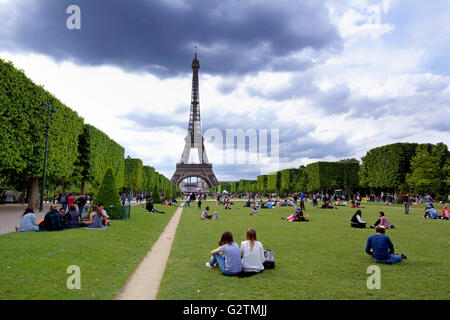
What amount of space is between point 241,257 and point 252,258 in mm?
279

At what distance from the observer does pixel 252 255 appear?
7.03 meters

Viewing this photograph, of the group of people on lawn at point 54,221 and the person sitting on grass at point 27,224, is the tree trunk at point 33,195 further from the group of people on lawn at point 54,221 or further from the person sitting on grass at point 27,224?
the person sitting on grass at point 27,224

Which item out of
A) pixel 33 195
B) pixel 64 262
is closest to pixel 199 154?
pixel 33 195

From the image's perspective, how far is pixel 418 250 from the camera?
991cm

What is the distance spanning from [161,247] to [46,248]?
12.2ft

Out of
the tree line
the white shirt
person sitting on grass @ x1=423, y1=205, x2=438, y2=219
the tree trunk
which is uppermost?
the tree line

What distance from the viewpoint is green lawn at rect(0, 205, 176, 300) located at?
18.4 ft

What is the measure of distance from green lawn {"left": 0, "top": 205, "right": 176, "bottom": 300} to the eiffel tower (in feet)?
279

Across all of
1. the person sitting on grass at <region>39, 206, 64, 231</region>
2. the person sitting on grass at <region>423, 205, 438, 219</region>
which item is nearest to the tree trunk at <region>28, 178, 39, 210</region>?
the person sitting on grass at <region>39, 206, 64, 231</region>

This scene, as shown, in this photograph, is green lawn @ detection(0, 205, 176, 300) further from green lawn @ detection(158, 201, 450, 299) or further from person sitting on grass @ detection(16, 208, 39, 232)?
green lawn @ detection(158, 201, 450, 299)

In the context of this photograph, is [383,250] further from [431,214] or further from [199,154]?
[199,154]

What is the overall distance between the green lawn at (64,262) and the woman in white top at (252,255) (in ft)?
9.01
